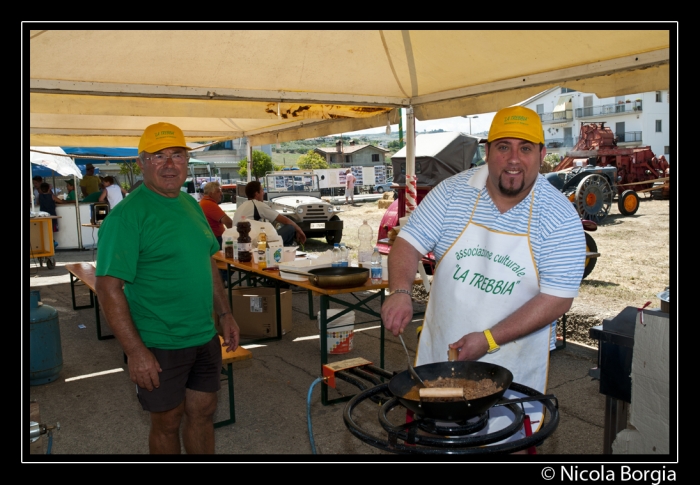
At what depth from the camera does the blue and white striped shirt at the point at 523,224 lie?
2395 millimetres

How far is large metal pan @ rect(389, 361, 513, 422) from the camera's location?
1.91 m

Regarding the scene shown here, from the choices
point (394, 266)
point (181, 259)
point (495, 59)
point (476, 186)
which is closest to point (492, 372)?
point (394, 266)

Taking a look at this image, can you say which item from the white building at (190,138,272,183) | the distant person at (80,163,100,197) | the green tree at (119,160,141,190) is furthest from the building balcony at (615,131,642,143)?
the distant person at (80,163,100,197)

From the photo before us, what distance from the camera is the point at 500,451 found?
1.82 metres

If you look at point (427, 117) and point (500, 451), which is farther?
point (427, 117)

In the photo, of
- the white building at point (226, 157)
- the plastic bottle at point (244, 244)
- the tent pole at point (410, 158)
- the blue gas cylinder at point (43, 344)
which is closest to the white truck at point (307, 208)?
the plastic bottle at point (244, 244)

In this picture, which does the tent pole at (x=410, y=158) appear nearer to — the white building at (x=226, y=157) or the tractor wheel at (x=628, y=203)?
the tractor wheel at (x=628, y=203)

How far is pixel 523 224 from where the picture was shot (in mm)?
2502

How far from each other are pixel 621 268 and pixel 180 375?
9484 millimetres

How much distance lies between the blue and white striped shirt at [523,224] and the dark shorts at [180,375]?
1281mm

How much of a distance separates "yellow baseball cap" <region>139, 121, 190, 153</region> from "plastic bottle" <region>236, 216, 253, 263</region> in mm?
4028

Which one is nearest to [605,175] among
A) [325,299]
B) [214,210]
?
[214,210]
